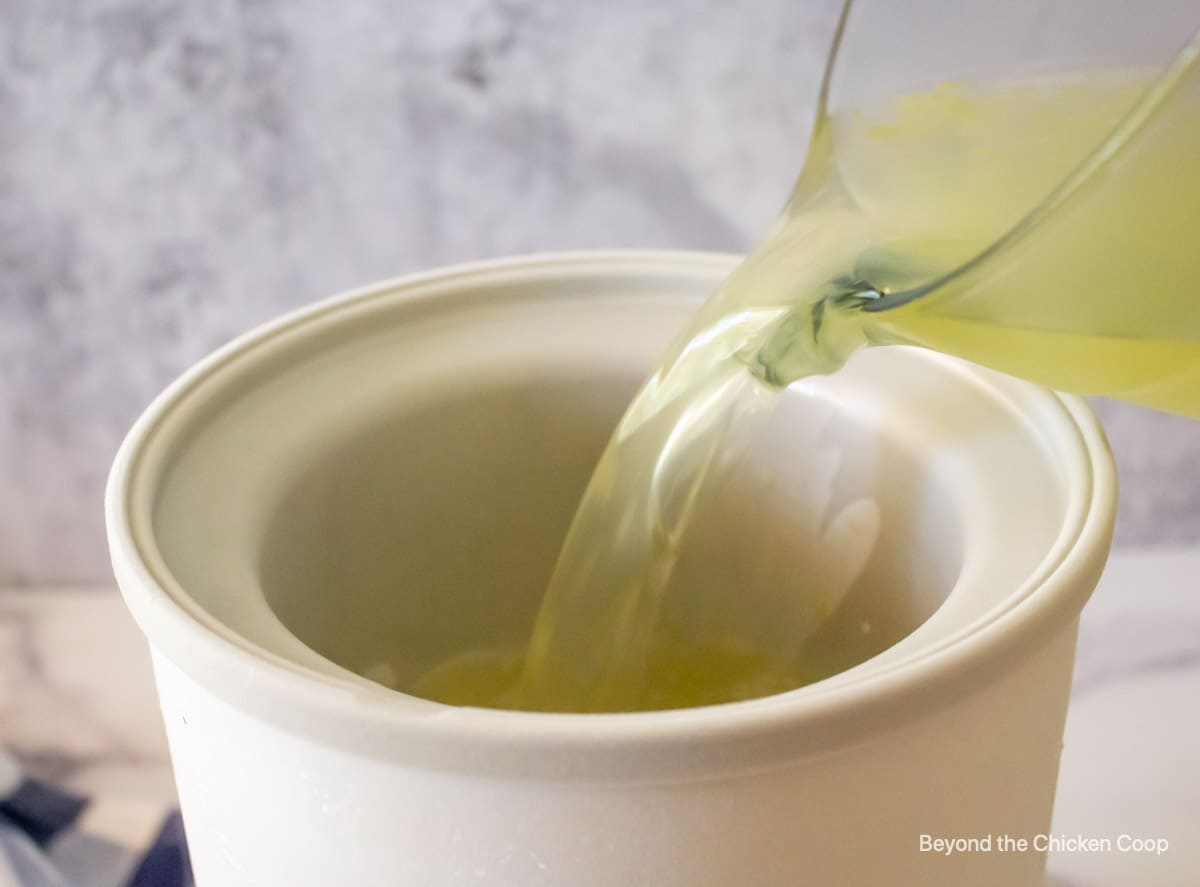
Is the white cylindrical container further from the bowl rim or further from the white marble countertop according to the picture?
the white marble countertop

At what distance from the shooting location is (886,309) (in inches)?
12.8

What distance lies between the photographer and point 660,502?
0.44 metres

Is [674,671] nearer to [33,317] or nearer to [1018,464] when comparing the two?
[1018,464]

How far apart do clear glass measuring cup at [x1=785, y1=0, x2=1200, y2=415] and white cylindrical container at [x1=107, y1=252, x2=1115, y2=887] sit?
0.05 meters

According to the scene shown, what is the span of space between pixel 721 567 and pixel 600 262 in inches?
4.8

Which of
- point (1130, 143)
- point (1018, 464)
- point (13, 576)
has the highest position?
point (1130, 143)

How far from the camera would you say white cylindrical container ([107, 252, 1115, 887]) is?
0.86 feet

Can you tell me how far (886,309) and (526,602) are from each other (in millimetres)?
229

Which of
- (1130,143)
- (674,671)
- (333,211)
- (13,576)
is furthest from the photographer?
(13,576)

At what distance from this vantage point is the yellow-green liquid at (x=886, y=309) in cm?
29

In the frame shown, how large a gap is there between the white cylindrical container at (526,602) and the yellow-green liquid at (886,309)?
32 millimetres

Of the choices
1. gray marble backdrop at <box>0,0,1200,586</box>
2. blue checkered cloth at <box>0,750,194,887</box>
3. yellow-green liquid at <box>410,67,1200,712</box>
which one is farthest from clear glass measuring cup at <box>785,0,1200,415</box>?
blue checkered cloth at <box>0,750,194,887</box>

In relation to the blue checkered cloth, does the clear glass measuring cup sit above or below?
above

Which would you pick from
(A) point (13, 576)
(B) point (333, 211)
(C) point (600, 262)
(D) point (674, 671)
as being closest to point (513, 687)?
(D) point (674, 671)
